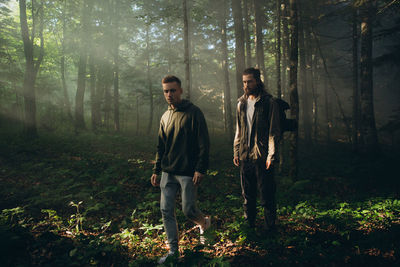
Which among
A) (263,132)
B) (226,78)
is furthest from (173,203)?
(226,78)

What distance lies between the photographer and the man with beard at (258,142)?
371 cm

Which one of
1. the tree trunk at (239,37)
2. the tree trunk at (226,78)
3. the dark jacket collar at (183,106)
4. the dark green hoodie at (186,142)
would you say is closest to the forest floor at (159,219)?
the dark green hoodie at (186,142)

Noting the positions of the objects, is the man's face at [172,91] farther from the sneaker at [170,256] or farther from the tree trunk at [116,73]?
the tree trunk at [116,73]

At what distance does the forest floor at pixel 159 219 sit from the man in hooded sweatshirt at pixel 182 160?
1.60 ft

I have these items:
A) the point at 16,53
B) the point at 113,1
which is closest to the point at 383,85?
the point at 113,1

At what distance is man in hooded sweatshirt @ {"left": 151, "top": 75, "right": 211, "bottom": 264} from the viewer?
325cm

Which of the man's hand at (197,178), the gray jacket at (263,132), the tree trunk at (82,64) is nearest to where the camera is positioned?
the man's hand at (197,178)

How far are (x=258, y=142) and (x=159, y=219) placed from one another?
9.73ft

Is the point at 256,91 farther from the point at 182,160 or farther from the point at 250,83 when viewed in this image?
the point at 182,160

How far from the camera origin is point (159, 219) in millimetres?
5035

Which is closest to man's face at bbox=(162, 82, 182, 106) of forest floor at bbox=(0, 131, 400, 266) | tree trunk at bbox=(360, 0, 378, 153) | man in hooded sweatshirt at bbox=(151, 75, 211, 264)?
man in hooded sweatshirt at bbox=(151, 75, 211, 264)

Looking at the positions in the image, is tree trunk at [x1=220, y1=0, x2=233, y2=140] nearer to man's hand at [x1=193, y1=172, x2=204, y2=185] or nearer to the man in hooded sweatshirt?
the man in hooded sweatshirt

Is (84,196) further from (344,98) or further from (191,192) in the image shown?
(344,98)

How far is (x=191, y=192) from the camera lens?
3250 mm
